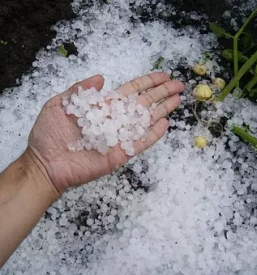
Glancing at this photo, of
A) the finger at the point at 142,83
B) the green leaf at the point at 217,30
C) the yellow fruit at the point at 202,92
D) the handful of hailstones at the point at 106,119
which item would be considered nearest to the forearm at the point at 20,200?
the handful of hailstones at the point at 106,119

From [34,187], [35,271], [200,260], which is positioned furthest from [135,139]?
[35,271]

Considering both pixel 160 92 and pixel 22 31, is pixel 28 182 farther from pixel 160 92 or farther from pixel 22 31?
pixel 22 31

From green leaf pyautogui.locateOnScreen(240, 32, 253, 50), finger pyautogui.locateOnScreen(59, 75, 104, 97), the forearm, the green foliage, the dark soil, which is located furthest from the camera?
the dark soil

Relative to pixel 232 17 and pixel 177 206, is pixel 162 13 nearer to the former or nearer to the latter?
pixel 232 17

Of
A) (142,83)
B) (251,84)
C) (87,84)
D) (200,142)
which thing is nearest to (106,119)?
(87,84)

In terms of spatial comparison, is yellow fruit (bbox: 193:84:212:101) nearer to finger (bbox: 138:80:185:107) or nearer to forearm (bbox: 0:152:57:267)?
finger (bbox: 138:80:185:107)

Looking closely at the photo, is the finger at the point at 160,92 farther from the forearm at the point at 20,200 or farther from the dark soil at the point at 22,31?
the dark soil at the point at 22,31

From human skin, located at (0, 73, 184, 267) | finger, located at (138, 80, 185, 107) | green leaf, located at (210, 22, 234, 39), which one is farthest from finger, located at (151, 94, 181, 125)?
green leaf, located at (210, 22, 234, 39)
